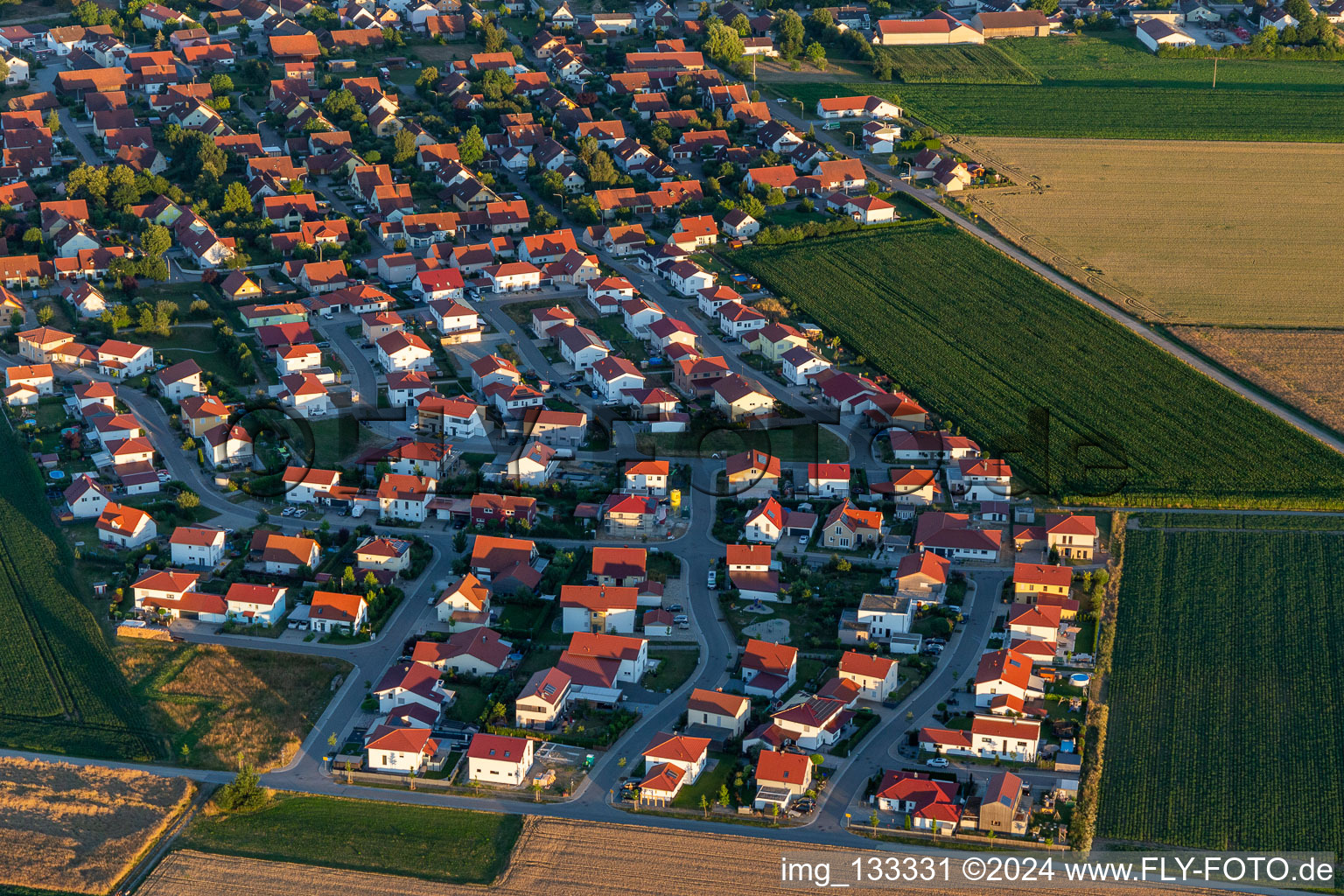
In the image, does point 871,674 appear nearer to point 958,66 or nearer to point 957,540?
point 957,540

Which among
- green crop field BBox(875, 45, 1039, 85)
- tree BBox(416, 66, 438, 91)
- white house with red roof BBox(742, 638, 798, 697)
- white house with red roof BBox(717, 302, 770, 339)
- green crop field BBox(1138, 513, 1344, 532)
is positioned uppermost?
tree BBox(416, 66, 438, 91)

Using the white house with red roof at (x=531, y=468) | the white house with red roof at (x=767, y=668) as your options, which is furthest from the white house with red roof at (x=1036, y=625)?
the white house with red roof at (x=531, y=468)

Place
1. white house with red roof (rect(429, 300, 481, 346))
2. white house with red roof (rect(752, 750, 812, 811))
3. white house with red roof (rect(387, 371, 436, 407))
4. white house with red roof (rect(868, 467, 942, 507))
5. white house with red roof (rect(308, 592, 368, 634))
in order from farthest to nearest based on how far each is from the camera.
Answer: white house with red roof (rect(429, 300, 481, 346)) < white house with red roof (rect(387, 371, 436, 407)) < white house with red roof (rect(868, 467, 942, 507)) < white house with red roof (rect(308, 592, 368, 634)) < white house with red roof (rect(752, 750, 812, 811))

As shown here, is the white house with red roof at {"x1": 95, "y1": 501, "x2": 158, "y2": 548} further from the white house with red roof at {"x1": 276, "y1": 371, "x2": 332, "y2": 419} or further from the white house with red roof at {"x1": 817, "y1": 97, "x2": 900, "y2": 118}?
the white house with red roof at {"x1": 817, "y1": 97, "x2": 900, "y2": 118}

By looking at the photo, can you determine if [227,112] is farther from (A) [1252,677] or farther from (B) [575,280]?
(A) [1252,677]

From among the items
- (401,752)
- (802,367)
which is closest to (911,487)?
(802,367)

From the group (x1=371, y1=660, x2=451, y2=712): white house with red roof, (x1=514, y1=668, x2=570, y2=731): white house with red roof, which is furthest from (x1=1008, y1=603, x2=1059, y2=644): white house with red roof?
(x1=371, y1=660, x2=451, y2=712): white house with red roof

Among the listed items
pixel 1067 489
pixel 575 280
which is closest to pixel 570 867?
pixel 1067 489
